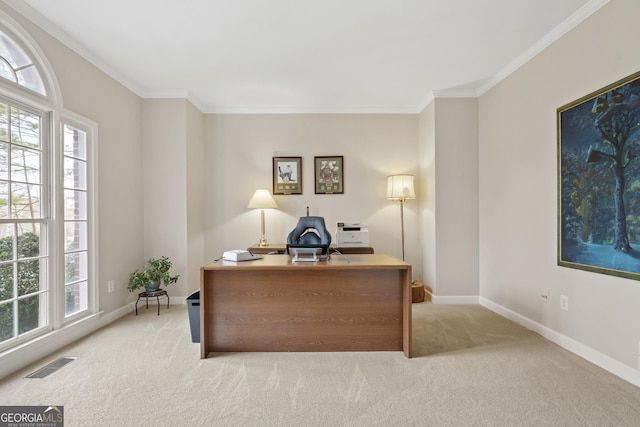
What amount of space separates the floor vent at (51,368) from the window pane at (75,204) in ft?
3.99

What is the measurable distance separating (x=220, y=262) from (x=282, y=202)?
205 cm

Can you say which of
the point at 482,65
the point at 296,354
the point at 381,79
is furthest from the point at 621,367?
the point at 381,79

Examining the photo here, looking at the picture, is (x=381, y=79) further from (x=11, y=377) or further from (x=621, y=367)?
(x=11, y=377)

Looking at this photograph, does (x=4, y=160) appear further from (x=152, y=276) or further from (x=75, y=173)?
(x=152, y=276)

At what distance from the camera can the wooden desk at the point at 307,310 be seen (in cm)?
263

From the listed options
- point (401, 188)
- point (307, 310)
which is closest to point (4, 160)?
point (307, 310)

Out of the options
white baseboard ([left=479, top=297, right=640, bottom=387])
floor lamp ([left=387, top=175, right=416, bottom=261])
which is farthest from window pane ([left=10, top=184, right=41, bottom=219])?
white baseboard ([left=479, top=297, right=640, bottom=387])

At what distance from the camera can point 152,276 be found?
144 inches

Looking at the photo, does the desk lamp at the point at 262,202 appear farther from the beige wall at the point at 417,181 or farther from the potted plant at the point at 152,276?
the potted plant at the point at 152,276

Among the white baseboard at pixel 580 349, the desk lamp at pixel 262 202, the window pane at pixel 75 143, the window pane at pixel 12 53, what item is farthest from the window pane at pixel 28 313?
the white baseboard at pixel 580 349

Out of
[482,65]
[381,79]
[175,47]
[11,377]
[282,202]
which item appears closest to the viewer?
[11,377]

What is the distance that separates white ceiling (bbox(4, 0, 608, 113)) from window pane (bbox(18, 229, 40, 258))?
1606 mm

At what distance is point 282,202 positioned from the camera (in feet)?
15.3

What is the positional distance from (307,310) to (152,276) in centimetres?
204
